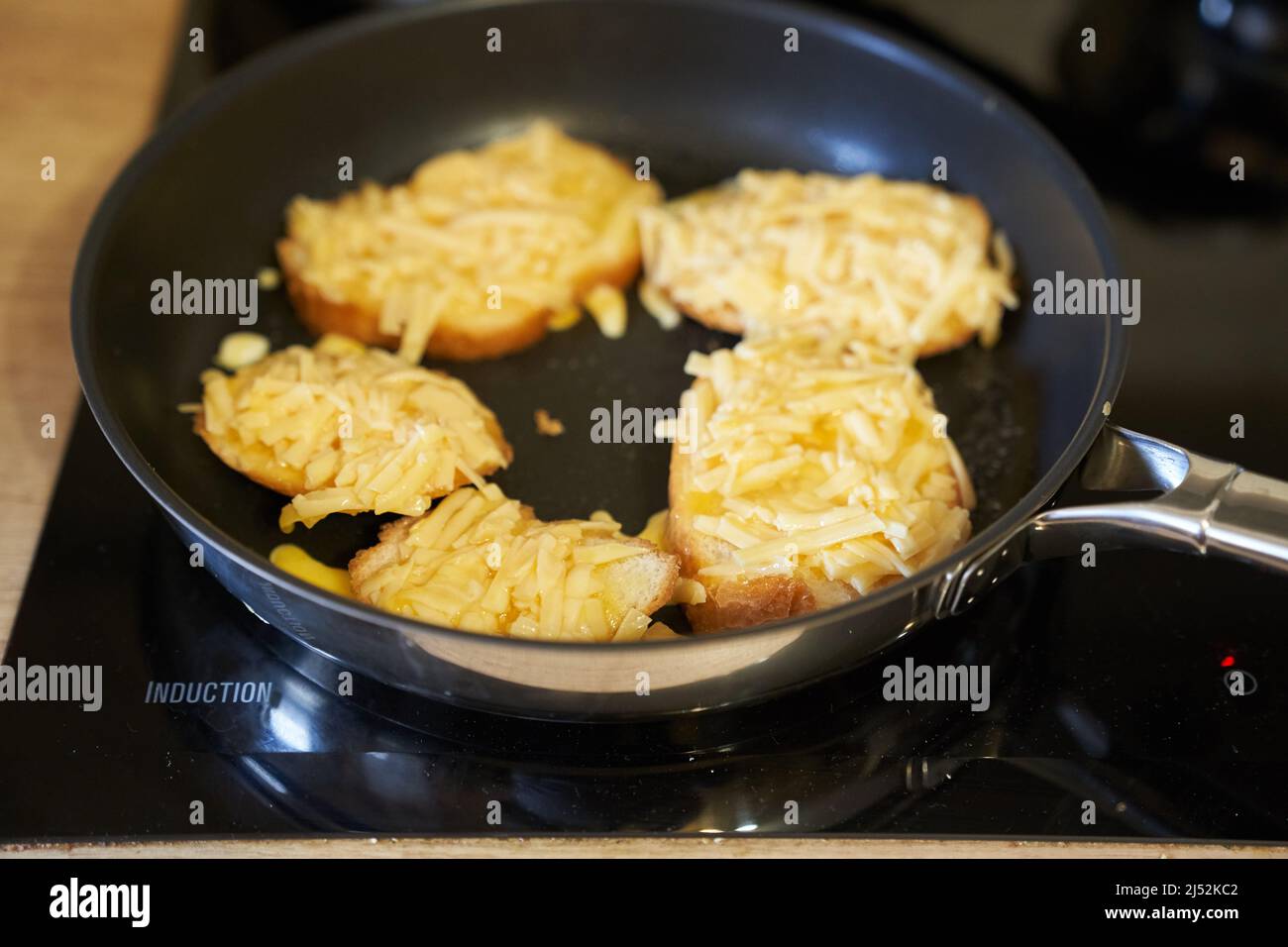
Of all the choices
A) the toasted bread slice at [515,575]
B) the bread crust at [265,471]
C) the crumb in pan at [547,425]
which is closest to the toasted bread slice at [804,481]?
the toasted bread slice at [515,575]

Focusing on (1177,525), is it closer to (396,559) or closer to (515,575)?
(515,575)

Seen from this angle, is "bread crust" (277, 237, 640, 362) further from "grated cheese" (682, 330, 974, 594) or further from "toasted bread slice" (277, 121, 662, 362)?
"grated cheese" (682, 330, 974, 594)

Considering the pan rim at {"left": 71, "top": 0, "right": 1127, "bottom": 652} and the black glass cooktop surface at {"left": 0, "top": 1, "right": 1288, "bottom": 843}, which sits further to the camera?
the black glass cooktop surface at {"left": 0, "top": 1, "right": 1288, "bottom": 843}

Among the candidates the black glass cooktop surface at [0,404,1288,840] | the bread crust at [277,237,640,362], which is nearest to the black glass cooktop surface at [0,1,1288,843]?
the black glass cooktop surface at [0,404,1288,840]
